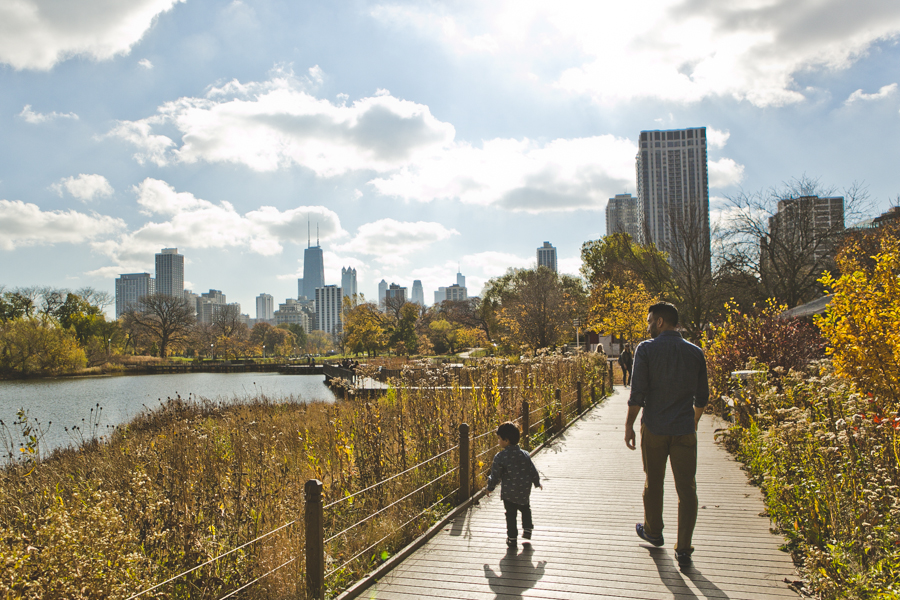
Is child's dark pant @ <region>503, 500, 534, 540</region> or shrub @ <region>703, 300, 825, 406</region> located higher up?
shrub @ <region>703, 300, 825, 406</region>

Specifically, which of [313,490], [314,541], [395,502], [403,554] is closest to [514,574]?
[403,554]

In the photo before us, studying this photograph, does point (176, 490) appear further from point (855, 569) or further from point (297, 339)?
point (297, 339)

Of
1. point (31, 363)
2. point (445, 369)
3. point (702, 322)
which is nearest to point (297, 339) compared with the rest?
point (31, 363)

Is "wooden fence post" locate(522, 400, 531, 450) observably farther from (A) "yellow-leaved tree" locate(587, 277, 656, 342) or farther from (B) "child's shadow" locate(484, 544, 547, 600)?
(A) "yellow-leaved tree" locate(587, 277, 656, 342)

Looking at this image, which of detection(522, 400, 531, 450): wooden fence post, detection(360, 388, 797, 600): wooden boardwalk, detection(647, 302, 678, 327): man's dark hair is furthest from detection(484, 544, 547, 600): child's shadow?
detection(522, 400, 531, 450): wooden fence post

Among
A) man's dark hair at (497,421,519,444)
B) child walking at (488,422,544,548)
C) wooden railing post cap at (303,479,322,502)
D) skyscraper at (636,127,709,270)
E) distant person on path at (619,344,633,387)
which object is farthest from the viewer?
skyscraper at (636,127,709,270)

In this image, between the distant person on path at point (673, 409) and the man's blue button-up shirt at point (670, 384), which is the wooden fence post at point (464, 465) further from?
the man's blue button-up shirt at point (670, 384)

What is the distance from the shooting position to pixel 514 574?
393 cm

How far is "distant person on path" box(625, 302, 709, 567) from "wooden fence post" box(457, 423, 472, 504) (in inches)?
83.0

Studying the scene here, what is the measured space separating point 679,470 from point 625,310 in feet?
95.9

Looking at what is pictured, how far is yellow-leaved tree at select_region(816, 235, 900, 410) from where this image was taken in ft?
18.8

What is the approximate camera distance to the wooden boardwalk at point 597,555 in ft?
11.9

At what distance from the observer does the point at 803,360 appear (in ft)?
32.5

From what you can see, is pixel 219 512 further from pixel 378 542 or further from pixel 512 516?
pixel 512 516
